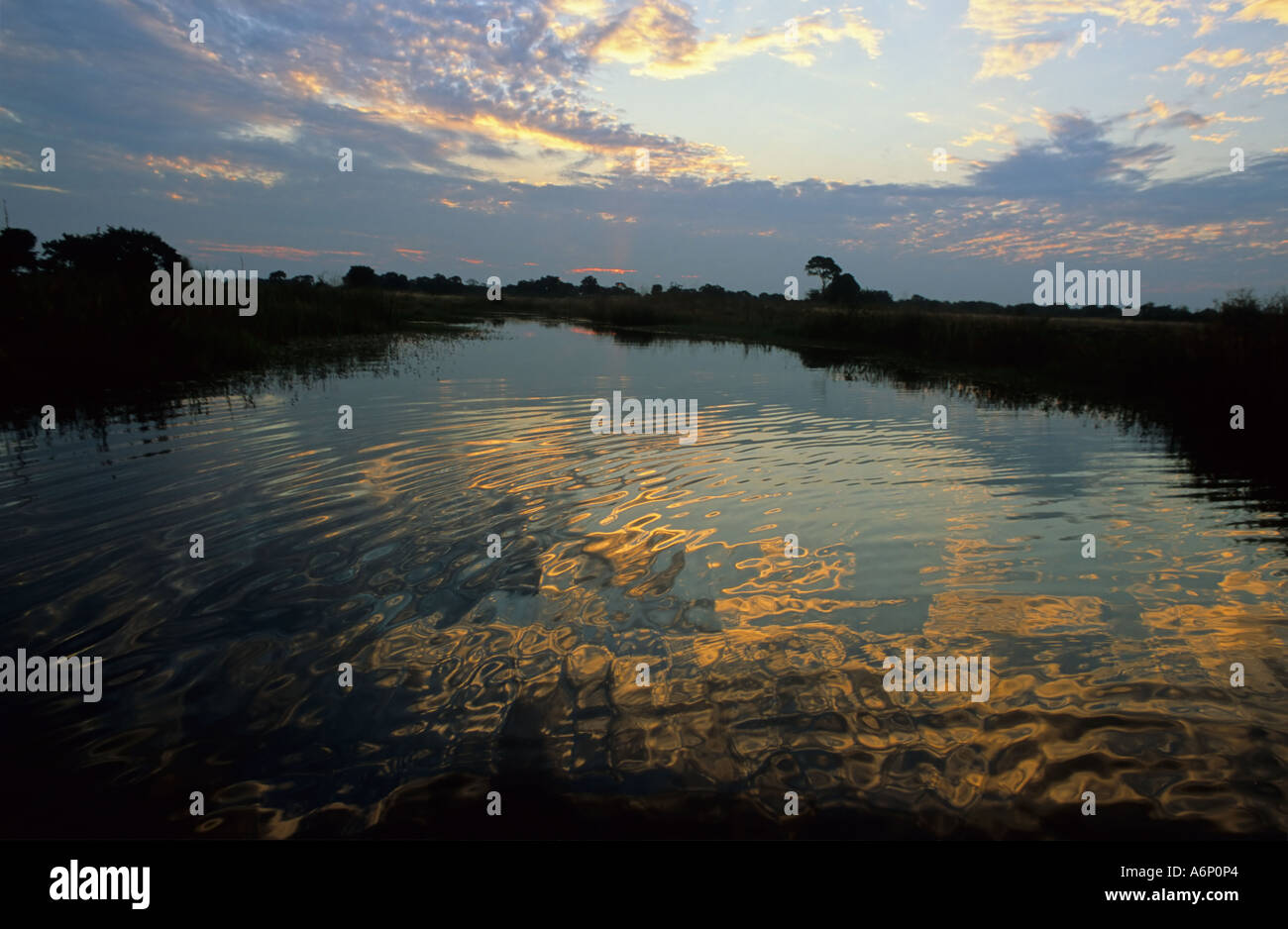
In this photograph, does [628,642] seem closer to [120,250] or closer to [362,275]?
[120,250]

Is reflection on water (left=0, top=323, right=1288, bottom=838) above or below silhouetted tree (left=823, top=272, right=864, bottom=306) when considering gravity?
below

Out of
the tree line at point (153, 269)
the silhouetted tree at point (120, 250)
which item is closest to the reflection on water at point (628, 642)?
the tree line at point (153, 269)

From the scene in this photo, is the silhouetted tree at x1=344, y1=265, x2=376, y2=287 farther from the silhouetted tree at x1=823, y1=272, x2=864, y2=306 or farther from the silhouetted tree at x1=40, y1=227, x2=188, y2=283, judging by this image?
the silhouetted tree at x1=823, y1=272, x2=864, y2=306

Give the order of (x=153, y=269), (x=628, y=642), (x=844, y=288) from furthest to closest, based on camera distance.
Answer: (x=844, y=288)
(x=153, y=269)
(x=628, y=642)

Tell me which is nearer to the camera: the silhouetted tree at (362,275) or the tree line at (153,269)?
the tree line at (153,269)

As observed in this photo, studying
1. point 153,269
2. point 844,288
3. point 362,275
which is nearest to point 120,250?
point 153,269

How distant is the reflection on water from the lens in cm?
323

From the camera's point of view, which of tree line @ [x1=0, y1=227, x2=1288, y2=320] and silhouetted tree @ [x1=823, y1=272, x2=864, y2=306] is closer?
tree line @ [x1=0, y1=227, x2=1288, y2=320]

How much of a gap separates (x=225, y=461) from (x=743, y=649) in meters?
7.46

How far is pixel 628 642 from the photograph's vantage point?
15.1 ft

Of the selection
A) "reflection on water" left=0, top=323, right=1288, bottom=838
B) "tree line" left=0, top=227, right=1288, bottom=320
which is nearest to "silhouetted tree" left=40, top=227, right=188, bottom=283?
"tree line" left=0, top=227, right=1288, bottom=320

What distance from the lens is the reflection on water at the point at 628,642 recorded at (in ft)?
10.6

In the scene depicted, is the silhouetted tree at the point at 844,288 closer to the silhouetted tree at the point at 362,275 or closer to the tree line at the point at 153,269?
the tree line at the point at 153,269
